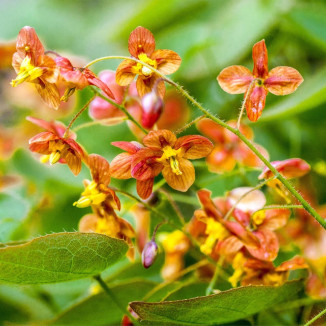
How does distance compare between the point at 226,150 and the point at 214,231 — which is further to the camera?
the point at 226,150

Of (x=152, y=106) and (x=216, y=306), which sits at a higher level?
(x=152, y=106)

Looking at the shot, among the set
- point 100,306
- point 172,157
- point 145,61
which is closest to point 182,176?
point 172,157

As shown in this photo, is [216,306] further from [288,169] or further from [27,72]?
[27,72]

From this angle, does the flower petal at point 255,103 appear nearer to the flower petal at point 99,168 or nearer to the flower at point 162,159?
the flower at point 162,159

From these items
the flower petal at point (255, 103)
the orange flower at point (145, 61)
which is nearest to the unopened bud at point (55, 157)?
the orange flower at point (145, 61)

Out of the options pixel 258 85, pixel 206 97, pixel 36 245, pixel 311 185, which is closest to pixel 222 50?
pixel 206 97

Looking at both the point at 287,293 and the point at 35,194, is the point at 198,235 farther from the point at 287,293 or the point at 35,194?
the point at 35,194

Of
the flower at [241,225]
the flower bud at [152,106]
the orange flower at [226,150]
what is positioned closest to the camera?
the flower bud at [152,106]
